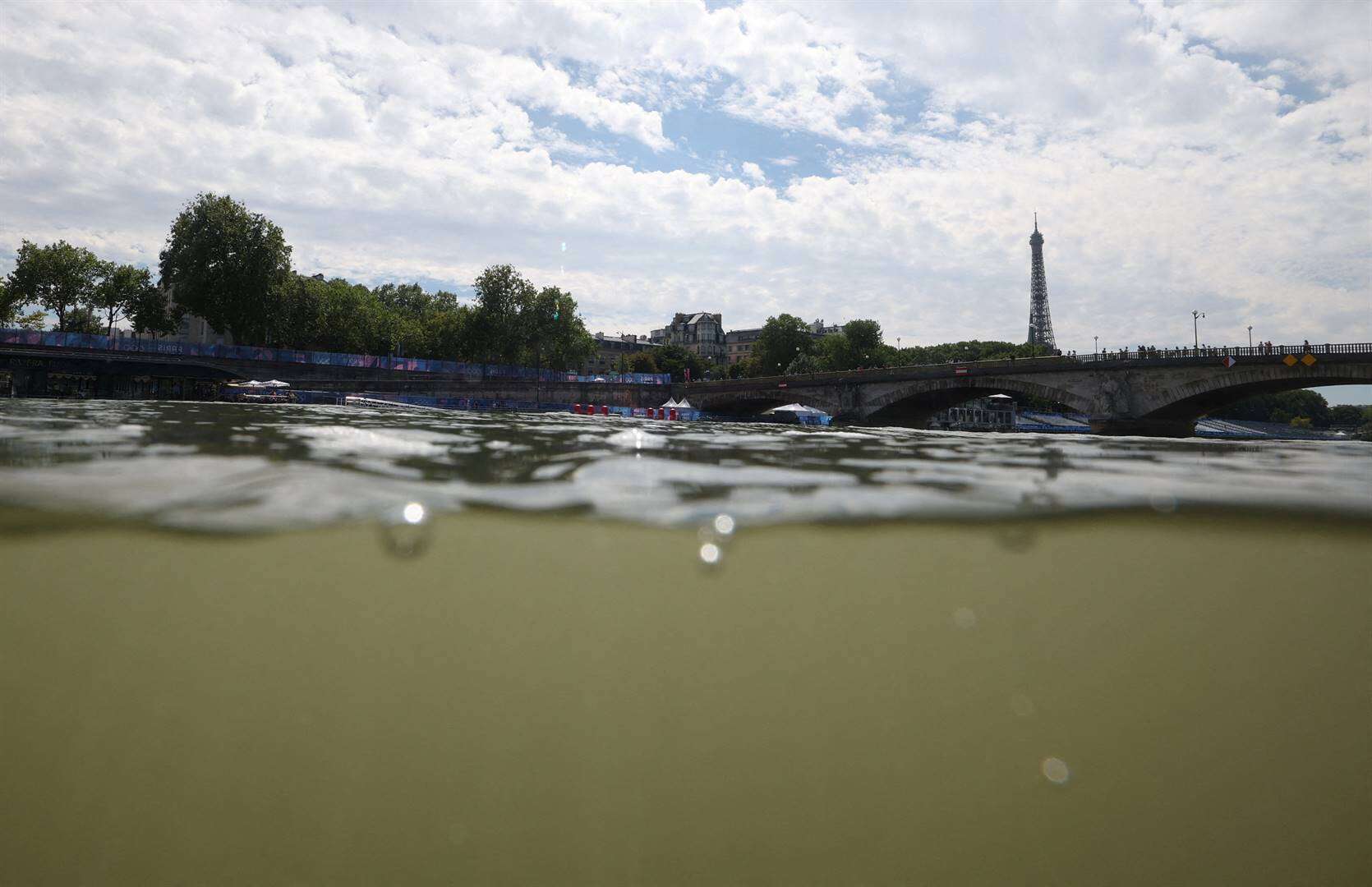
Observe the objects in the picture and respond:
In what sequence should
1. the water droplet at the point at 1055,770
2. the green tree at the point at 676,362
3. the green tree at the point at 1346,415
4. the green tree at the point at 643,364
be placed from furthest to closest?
the green tree at the point at 1346,415, the green tree at the point at 676,362, the green tree at the point at 643,364, the water droplet at the point at 1055,770

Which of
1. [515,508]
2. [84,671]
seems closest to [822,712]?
[84,671]

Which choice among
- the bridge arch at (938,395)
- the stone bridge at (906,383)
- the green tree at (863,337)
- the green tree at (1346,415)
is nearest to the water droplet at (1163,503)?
the stone bridge at (906,383)

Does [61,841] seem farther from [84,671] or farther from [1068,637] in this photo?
[1068,637]

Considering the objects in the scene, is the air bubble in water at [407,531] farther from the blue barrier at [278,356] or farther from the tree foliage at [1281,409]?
the tree foliage at [1281,409]

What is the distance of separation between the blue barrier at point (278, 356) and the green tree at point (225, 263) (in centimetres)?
298

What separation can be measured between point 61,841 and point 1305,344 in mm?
48889

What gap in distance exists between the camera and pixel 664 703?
1939mm

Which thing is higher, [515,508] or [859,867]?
[515,508]

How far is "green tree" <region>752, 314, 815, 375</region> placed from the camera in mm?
109875

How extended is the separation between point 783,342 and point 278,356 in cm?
7260

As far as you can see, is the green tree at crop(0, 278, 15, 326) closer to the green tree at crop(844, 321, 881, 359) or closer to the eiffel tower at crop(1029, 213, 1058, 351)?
the green tree at crop(844, 321, 881, 359)

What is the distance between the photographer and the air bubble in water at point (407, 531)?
3.38 m

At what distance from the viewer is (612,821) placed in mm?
1479

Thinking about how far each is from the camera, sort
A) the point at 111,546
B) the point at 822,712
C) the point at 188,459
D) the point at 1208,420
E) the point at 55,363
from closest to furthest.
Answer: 1. the point at 822,712
2. the point at 111,546
3. the point at 188,459
4. the point at 55,363
5. the point at 1208,420
